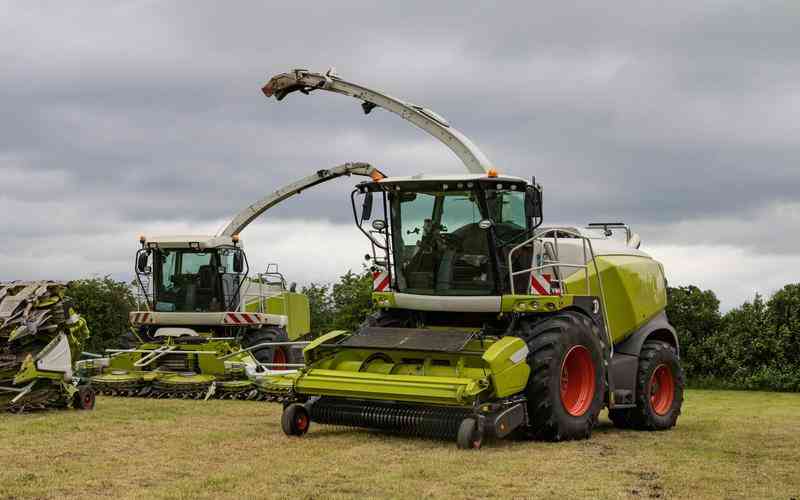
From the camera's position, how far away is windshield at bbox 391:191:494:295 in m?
11.4

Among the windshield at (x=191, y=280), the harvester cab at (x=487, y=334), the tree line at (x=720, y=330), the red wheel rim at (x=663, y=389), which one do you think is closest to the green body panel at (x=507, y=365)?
the harvester cab at (x=487, y=334)

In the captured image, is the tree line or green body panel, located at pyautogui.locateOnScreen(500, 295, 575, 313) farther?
the tree line

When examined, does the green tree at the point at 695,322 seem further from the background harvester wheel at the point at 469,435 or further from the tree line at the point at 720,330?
the background harvester wheel at the point at 469,435

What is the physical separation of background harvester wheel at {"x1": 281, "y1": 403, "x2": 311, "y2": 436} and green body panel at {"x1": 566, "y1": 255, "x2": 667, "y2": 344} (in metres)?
3.46

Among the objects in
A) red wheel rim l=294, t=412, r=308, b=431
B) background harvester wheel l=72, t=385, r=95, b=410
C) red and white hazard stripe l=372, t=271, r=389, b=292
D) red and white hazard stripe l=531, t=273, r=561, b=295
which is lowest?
red wheel rim l=294, t=412, r=308, b=431

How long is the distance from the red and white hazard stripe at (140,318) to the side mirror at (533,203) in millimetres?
9451

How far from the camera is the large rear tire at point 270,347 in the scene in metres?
18.7

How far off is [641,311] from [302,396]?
454 cm

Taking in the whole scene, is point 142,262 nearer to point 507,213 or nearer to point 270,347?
point 270,347

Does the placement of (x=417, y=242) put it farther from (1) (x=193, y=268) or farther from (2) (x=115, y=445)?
(1) (x=193, y=268)

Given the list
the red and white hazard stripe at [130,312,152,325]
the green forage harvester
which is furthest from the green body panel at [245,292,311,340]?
the green forage harvester

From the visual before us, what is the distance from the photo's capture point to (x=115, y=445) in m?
10.2

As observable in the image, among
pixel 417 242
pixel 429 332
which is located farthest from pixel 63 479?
pixel 417 242

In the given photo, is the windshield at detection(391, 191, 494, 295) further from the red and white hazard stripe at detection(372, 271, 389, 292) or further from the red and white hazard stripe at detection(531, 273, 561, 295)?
the red and white hazard stripe at detection(531, 273, 561, 295)
